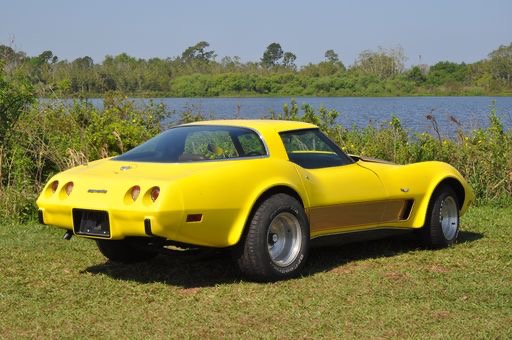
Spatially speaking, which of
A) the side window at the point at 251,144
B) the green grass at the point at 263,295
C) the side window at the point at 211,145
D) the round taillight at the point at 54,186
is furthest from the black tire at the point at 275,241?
the round taillight at the point at 54,186

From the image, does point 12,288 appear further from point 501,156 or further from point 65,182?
point 501,156

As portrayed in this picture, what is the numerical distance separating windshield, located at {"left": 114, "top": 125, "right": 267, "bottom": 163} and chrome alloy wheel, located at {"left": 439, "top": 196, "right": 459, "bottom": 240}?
94.4 inches

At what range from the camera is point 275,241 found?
723 centimetres

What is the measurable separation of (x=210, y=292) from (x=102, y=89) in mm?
9861

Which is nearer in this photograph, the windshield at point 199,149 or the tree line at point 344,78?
the windshield at point 199,149

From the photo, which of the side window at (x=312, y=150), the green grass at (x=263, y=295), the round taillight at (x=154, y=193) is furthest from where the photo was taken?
the side window at (x=312, y=150)

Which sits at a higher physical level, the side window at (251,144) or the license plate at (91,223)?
the side window at (251,144)

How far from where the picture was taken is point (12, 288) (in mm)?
6871

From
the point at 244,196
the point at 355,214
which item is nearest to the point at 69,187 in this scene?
the point at 244,196

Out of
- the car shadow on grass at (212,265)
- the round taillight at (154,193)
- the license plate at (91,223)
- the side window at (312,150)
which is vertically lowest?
the car shadow on grass at (212,265)

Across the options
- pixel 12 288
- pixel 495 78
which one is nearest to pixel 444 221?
pixel 12 288

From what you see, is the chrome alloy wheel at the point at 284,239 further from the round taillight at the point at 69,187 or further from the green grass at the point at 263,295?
the round taillight at the point at 69,187

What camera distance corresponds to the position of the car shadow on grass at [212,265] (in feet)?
23.5

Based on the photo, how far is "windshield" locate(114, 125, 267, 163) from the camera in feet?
23.6
